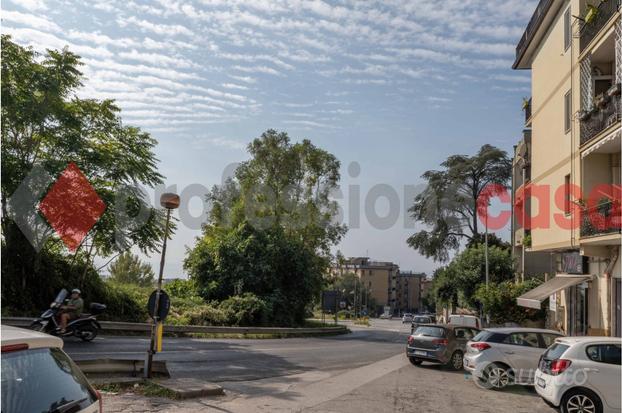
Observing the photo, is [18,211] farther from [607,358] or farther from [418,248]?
[418,248]

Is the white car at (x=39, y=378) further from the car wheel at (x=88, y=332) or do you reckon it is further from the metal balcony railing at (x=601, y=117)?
the metal balcony railing at (x=601, y=117)

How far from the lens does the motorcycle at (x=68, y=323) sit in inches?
Result: 637

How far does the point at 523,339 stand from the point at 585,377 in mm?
4799

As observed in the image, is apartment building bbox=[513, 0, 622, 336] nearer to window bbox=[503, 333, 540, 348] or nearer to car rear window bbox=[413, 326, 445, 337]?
window bbox=[503, 333, 540, 348]

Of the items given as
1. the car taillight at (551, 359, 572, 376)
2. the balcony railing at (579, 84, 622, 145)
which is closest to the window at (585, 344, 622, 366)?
the car taillight at (551, 359, 572, 376)

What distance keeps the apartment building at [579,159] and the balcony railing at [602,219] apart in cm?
3

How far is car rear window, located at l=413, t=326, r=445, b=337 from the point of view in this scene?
19.1 m

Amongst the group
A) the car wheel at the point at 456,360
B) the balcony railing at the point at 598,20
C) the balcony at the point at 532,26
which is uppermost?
the balcony at the point at 532,26

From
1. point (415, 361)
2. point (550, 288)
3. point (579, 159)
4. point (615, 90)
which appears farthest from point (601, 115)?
point (415, 361)

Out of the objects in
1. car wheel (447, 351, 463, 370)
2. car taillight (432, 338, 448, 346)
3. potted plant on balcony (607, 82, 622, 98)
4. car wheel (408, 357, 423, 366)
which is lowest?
car wheel (408, 357, 423, 366)

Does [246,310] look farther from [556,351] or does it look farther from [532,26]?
[556,351]

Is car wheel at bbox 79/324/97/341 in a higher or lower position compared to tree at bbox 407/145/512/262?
lower

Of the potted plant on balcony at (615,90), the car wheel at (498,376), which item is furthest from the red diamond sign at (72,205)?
the potted plant on balcony at (615,90)

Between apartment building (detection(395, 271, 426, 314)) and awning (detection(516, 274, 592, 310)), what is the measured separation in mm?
159703
